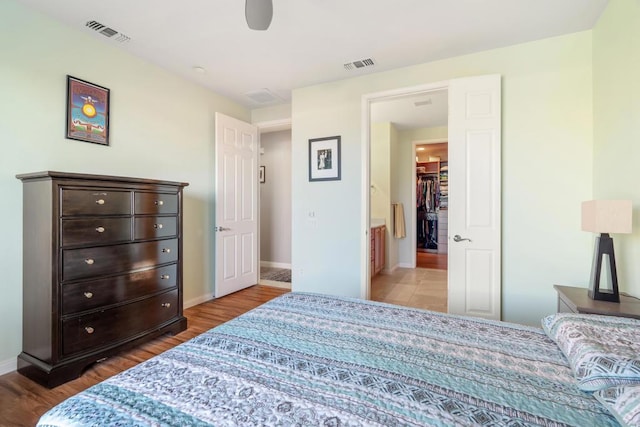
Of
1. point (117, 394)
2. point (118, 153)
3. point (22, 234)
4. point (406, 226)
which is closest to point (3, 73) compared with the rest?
point (118, 153)

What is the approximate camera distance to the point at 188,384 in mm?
910

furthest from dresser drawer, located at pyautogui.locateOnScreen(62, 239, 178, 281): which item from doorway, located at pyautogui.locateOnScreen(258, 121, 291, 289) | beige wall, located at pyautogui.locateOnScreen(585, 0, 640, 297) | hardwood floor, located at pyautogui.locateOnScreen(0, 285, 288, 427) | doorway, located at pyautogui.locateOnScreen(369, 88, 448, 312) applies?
beige wall, located at pyautogui.locateOnScreen(585, 0, 640, 297)

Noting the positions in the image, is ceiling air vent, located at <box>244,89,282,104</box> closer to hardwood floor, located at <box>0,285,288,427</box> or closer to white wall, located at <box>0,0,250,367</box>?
white wall, located at <box>0,0,250,367</box>

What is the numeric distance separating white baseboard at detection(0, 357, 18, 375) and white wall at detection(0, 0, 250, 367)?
0.08ft

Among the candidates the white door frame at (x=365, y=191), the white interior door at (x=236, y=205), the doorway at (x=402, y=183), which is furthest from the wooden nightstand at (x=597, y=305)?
the white interior door at (x=236, y=205)

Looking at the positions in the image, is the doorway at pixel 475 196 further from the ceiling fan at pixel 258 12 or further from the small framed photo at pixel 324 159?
the ceiling fan at pixel 258 12

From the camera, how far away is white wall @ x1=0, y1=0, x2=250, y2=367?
2.03m

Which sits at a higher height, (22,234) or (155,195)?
(155,195)

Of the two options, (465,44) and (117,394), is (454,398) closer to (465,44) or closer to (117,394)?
(117,394)

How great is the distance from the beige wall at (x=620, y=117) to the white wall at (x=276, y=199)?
4351mm

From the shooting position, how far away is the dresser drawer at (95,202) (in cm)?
191

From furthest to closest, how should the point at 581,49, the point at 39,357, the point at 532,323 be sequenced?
1. the point at 532,323
2. the point at 581,49
3. the point at 39,357

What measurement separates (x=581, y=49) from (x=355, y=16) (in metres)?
1.92

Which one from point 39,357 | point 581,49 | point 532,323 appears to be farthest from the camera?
point 532,323
